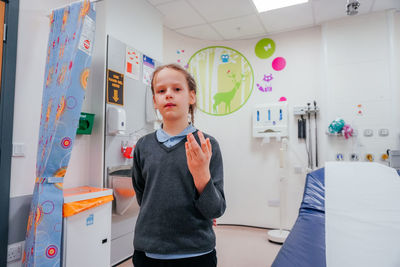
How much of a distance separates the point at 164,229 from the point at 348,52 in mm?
3420

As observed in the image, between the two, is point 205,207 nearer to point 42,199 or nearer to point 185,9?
point 42,199

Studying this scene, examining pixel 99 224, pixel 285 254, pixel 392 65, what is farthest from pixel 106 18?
pixel 392 65

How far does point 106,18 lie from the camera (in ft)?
7.73

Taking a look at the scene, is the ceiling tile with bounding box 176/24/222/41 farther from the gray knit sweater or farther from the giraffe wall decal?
the gray knit sweater

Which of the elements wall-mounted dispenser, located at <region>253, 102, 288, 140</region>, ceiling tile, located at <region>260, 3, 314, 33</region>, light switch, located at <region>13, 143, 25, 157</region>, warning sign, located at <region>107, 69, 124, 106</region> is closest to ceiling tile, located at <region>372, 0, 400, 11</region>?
ceiling tile, located at <region>260, 3, 314, 33</region>

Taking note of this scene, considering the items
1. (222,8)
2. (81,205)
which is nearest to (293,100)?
(222,8)

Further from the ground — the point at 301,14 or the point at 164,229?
the point at 301,14

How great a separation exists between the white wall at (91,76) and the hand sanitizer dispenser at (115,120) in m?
0.08

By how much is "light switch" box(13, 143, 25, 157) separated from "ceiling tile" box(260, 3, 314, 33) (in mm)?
2956

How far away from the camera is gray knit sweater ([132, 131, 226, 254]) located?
76 centimetres

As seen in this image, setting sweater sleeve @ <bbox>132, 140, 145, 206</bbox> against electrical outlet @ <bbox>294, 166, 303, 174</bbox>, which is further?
electrical outlet @ <bbox>294, 166, 303, 174</bbox>

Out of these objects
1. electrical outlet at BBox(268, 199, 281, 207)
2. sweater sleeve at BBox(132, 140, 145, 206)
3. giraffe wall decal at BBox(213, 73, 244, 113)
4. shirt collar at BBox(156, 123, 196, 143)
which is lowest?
electrical outlet at BBox(268, 199, 281, 207)

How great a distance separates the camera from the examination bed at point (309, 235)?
1.07 m

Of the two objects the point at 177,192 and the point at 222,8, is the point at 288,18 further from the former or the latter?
the point at 177,192
